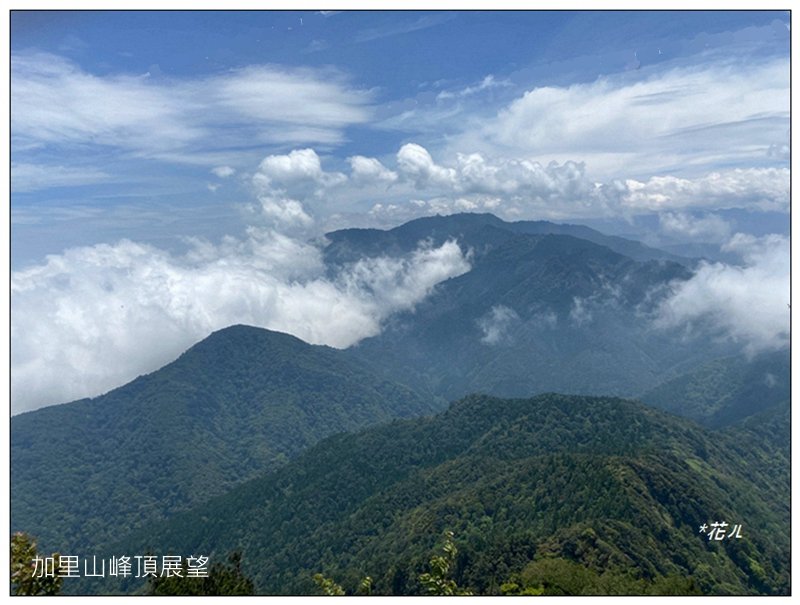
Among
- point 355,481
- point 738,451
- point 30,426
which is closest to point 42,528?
point 30,426

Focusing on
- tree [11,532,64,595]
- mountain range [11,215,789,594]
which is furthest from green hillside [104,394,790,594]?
tree [11,532,64,595]

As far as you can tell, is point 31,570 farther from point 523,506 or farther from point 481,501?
point 481,501

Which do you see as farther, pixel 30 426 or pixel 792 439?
pixel 30 426

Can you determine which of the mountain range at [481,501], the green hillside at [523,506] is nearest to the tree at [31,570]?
the mountain range at [481,501]

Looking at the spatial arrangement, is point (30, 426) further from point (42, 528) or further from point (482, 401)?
point (482, 401)

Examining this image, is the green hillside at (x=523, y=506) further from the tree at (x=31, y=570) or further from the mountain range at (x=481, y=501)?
the tree at (x=31, y=570)

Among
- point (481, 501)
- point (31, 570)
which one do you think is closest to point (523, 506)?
point (481, 501)

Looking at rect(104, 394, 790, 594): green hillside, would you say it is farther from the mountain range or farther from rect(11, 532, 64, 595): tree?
rect(11, 532, 64, 595): tree
